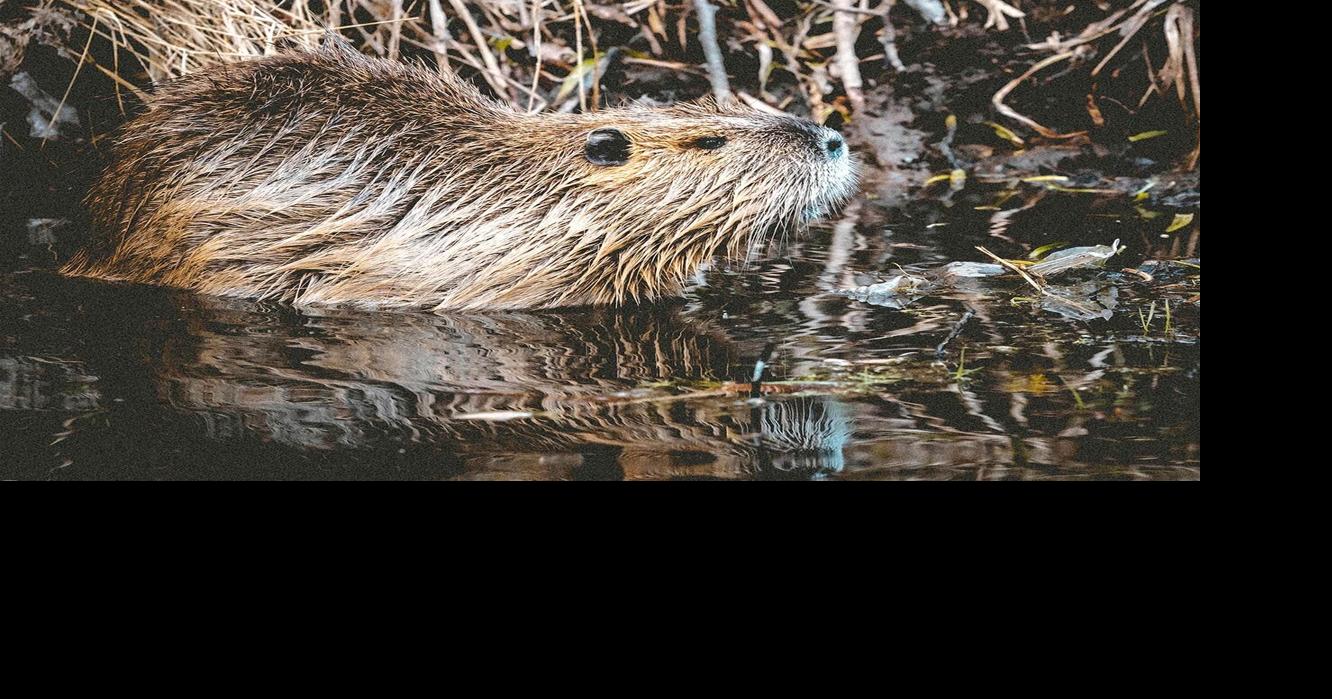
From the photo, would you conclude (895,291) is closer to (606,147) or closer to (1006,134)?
(1006,134)

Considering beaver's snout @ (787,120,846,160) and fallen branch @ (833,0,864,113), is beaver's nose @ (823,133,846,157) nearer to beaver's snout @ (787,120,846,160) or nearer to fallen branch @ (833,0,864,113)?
beaver's snout @ (787,120,846,160)

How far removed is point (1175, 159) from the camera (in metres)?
2.78

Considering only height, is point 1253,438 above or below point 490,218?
below

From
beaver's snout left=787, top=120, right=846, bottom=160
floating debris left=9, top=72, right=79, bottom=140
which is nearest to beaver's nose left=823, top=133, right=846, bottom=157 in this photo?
beaver's snout left=787, top=120, right=846, bottom=160

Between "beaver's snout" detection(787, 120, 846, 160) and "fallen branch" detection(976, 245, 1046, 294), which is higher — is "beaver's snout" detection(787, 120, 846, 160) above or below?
above

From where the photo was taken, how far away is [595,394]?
2.41 m

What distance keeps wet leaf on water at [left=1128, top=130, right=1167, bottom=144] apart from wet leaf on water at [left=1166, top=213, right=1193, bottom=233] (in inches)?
6.8

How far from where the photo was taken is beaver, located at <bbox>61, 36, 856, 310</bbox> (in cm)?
264

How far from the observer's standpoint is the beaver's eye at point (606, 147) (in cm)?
278

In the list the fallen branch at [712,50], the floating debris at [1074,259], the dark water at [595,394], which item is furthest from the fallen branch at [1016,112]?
the fallen branch at [712,50]
